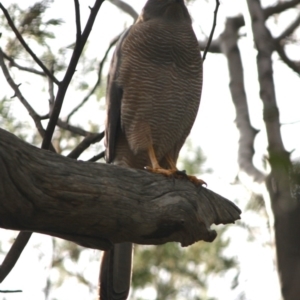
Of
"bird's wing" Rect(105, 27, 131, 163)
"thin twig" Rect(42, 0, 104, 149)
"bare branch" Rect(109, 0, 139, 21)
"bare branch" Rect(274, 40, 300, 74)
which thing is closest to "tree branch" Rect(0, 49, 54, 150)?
"thin twig" Rect(42, 0, 104, 149)

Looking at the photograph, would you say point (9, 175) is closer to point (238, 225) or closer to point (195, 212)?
point (195, 212)

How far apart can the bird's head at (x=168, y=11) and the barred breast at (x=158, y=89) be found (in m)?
0.38

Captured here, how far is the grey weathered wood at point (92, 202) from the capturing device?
12.7 feet

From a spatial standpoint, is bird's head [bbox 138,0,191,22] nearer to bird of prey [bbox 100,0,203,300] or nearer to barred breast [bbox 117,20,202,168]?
bird of prey [bbox 100,0,203,300]

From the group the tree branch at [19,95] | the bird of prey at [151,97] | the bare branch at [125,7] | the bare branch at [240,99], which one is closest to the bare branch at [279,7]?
the bare branch at [240,99]

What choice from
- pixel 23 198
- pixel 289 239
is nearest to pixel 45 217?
pixel 23 198

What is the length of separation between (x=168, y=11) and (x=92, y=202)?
3232mm

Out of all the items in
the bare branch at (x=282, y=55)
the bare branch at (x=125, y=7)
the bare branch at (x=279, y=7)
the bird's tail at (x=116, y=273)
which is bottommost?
the bird's tail at (x=116, y=273)

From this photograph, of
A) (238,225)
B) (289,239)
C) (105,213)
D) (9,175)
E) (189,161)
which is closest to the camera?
(289,239)

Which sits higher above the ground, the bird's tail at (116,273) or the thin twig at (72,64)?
the thin twig at (72,64)

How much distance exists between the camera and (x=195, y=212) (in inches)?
179

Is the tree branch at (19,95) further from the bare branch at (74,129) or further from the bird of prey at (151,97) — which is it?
the bird of prey at (151,97)

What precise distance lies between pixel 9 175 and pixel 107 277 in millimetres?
2112

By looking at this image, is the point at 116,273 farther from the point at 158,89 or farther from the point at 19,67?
the point at 19,67
